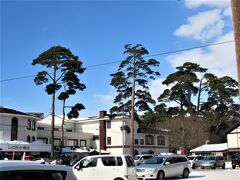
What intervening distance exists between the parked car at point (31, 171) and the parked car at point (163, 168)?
20815mm

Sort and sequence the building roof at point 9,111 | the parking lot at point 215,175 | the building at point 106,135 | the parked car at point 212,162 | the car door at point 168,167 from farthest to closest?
the building at point 106,135, the building roof at point 9,111, the parked car at point 212,162, the parking lot at point 215,175, the car door at point 168,167

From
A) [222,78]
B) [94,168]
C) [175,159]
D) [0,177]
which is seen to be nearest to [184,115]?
[222,78]

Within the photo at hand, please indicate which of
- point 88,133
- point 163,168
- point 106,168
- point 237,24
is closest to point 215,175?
point 163,168

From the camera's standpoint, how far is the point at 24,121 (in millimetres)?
61281

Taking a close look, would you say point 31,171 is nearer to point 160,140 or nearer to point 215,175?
point 215,175

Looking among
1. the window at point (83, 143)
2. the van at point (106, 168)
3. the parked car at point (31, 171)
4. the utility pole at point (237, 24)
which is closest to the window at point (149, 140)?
the window at point (83, 143)

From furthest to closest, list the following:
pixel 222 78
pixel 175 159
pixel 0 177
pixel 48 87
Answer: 1. pixel 222 78
2. pixel 48 87
3. pixel 175 159
4. pixel 0 177

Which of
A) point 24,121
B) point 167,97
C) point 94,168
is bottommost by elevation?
point 94,168

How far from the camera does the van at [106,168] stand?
60.4 ft

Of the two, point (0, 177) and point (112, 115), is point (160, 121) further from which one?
point (0, 177)

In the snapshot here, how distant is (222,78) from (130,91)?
1095 inches

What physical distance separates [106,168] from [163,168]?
8579mm

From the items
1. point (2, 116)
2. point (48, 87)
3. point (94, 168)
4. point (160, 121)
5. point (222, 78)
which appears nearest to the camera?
point (94, 168)

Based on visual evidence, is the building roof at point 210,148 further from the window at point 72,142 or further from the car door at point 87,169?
the car door at point 87,169
